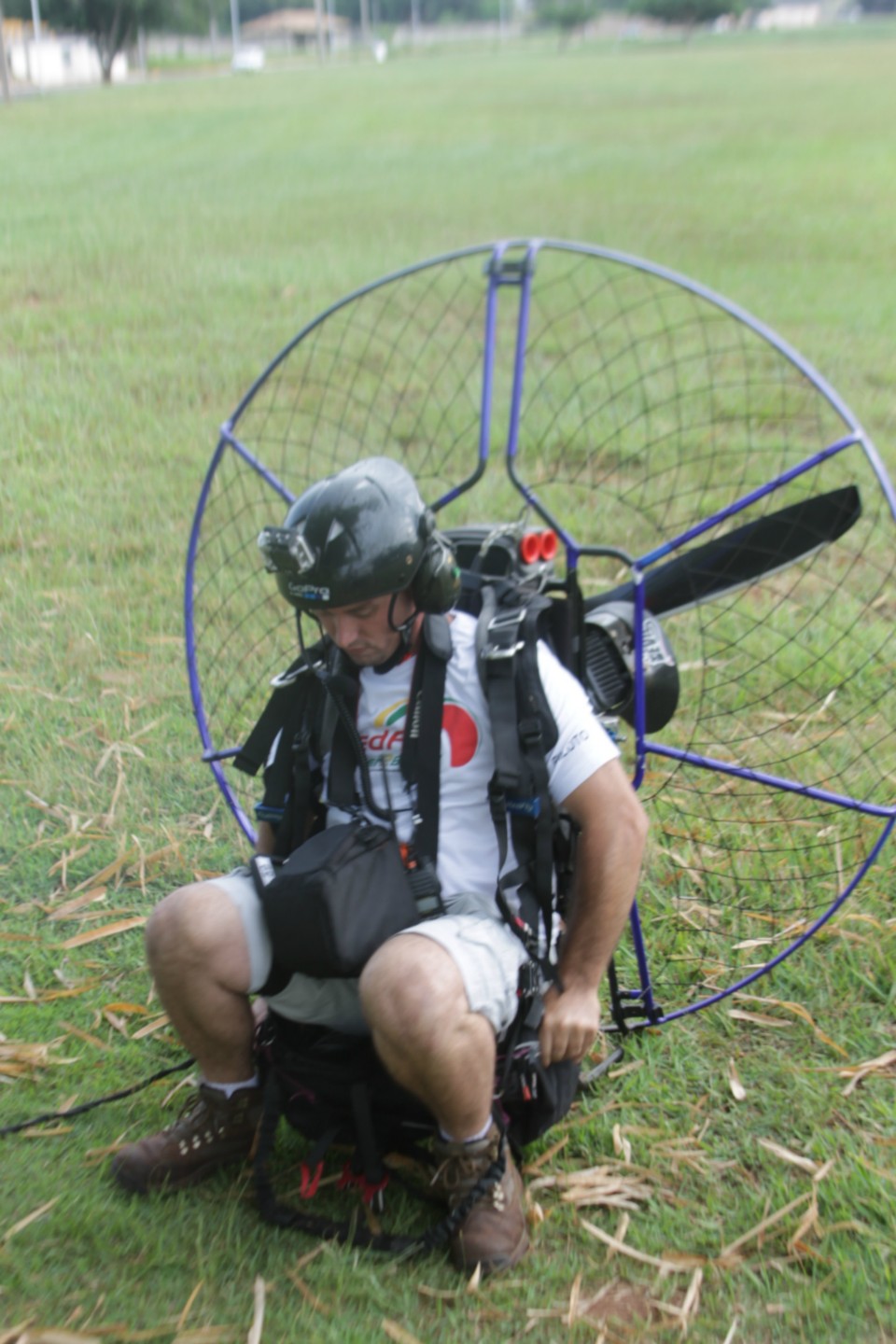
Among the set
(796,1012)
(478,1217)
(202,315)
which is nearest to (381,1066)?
(478,1217)

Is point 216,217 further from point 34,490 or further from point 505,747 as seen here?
point 505,747

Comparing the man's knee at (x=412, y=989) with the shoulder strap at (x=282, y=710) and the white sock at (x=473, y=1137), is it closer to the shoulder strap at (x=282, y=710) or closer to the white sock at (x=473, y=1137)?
the white sock at (x=473, y=1137)

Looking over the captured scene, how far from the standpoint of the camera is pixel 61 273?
11.0m

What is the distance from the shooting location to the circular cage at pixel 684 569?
12.0 feet

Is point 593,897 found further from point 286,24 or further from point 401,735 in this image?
point 286,24

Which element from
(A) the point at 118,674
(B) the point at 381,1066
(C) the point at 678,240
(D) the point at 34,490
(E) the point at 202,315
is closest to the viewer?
(B) the point at 381,1066

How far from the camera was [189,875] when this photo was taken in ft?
14.5

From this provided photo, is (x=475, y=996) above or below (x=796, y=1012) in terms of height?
above

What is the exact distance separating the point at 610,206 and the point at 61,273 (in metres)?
7.84

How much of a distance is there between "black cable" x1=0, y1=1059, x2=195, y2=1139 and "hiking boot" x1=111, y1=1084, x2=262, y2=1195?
28 cm

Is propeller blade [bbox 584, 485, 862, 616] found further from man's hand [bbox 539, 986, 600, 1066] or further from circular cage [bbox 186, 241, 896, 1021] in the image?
man's hand [bbox 539, 986, 600, 1066]

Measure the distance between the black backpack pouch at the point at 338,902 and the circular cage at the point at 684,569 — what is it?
2.60 feet

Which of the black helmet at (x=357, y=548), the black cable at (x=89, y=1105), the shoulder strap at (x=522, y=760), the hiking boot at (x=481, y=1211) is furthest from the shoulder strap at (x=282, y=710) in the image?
the hiking boot at (x=481, y=1211)

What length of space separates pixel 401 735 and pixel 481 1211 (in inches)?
43.3
